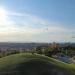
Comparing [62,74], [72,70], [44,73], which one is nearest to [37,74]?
[44,73]

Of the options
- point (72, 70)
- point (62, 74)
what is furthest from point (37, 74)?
point (72, 70)

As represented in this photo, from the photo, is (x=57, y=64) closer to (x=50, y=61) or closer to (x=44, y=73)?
(x=50, y=61)

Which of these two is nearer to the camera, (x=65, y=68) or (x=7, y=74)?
(x=7, y=74)

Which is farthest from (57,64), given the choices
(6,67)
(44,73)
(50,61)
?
(6,67)

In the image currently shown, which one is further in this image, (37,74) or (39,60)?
(39,60)

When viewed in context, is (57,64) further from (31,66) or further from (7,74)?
(7,74)

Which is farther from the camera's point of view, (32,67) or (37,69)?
(32,67)
